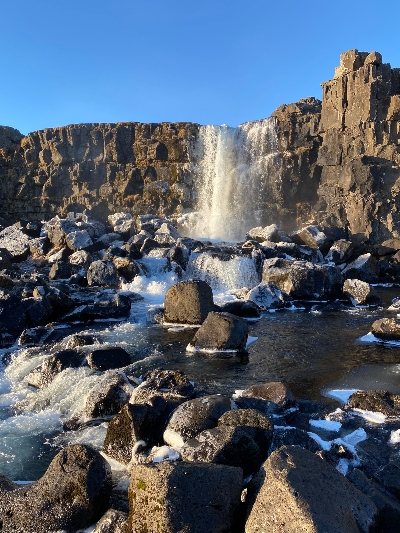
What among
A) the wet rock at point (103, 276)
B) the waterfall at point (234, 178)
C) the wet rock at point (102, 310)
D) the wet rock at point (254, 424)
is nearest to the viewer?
the wet rock at point (254, 424)

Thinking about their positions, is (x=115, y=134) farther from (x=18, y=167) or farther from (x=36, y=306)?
(x=36, y=306)

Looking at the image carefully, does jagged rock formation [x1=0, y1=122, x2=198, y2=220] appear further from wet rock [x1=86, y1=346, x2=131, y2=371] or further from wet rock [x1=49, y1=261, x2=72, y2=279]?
wet rock [x1=86, y1=346, x2=131, y2=371]

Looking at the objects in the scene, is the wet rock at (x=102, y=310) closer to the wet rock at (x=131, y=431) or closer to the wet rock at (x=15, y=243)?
the wet rock at (x=131, y=431)

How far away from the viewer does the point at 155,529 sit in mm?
4605

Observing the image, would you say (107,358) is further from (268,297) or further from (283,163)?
(283,163)

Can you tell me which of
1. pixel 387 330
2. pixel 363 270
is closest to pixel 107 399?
pixel 387 330

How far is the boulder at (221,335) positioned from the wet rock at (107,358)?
7.52 ft

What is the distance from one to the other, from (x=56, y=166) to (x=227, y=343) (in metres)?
40.8

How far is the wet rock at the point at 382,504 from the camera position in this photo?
16.3 feet

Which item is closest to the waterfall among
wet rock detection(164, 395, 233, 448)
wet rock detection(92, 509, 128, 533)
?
wet rock detection(164, 395, 233, 448)

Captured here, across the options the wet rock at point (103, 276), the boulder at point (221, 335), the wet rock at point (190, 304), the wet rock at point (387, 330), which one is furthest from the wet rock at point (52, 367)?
the wet rock at point (103, 276)

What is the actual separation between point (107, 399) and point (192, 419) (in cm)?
241

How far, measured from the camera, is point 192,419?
7156 millimetres

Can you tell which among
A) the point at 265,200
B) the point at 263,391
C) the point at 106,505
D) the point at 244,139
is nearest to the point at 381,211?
the point at 265,200
